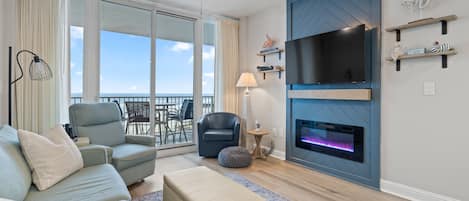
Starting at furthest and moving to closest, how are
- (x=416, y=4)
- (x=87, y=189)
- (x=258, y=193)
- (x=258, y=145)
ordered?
(x=258, y=145) < (x=258, y=193) < (x=416, y=4) < (x=87, y=189)

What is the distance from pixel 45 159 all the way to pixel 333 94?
10.1ft

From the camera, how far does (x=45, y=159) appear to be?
181 centimetres

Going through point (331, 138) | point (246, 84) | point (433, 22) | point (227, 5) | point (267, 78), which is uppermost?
point (227, 5)

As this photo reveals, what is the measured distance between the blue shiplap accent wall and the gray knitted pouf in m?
0.76

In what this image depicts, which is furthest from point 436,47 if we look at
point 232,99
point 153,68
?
point 153,68

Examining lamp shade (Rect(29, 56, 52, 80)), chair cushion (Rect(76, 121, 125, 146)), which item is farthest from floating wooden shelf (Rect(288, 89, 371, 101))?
lamp shade (Rect(29, 56, 52, 80))

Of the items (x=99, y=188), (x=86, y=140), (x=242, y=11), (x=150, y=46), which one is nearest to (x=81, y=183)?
(x=99, y=188)

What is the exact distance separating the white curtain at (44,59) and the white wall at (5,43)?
71mm

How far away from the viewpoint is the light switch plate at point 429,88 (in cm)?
248

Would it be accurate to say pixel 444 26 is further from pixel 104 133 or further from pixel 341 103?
pixel 104 133

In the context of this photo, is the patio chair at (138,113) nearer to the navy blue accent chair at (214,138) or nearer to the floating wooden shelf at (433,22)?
the navy blue accent chair at (214,138)

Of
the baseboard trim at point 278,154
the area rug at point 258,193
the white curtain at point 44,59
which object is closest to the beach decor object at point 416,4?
the area rug at point 258,193

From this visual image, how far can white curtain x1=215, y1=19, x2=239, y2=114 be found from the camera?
16.0ft

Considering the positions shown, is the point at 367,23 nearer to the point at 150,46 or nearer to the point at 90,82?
the point at 150,46
